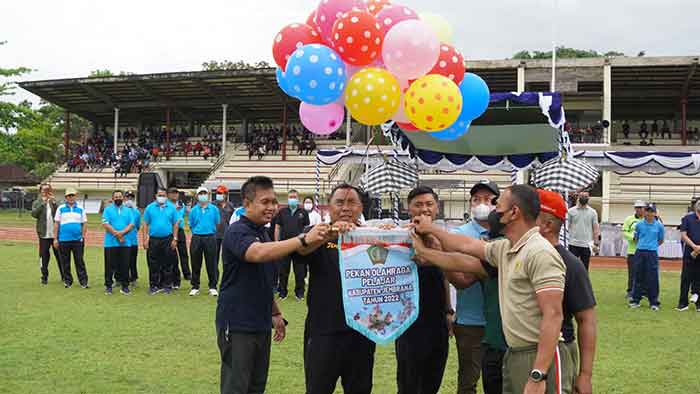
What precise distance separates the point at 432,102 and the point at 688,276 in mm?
7432

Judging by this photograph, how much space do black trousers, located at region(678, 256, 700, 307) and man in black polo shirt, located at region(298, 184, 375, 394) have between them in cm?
842

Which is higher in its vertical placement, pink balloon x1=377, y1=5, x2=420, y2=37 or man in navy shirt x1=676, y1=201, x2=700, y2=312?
pink balloon x1=377, y1=5, x2=420, y2=37

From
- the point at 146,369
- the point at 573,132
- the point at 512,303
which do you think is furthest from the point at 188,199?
the point at 512,303

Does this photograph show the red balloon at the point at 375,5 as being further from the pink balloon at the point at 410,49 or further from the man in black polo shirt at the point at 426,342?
the man in black polo shirt at the point at 426,342

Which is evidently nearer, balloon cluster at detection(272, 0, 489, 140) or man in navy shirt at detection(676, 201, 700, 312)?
balloon cluster at detection(272, 0, 489, 140)

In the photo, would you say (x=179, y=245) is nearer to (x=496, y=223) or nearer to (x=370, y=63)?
(x=370, y=63)

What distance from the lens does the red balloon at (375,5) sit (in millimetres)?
5761

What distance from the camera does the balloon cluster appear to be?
17.2 feet

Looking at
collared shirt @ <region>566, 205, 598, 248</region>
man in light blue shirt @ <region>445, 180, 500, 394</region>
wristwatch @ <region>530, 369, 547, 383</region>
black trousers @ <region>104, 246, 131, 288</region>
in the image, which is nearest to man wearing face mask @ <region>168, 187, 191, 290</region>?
black trousers @ <region>104, 246, 131, 288</region>

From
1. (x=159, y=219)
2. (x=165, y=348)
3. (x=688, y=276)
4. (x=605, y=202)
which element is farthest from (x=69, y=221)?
(x=605, y=202)

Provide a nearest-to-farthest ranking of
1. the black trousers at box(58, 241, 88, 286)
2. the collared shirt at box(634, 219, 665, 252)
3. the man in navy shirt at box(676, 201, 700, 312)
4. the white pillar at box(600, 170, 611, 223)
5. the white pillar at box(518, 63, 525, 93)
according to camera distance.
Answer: the man in navy shirt at box(676, 201, 700, 312) < the collared shirt at box(634, 219, 665, 252) < the black trousers at box(58, 241, 88, 286) < the white pillar at box(600, 170, 611, 223) < the white pillar at box(518, 63, 525, 93)

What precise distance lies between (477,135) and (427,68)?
514 cm

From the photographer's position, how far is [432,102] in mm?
5367

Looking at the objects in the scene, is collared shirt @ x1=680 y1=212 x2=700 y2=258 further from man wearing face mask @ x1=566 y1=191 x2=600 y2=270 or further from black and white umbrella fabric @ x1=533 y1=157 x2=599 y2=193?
black and white umbrella fabric @ x1=533 y1=157 x2=599 y2=193
